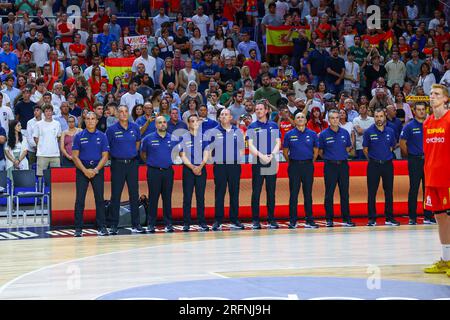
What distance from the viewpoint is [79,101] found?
792 inches

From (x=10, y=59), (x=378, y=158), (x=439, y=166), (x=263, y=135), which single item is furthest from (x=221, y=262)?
(x=10, y=59)

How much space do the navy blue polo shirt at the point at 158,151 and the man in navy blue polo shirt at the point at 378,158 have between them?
3967 mm

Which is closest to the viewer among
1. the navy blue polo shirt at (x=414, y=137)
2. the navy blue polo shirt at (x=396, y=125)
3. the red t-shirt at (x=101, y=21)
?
the navy blue polo shirt at (x=414, y=137)

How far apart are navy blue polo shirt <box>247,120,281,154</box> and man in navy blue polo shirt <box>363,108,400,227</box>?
1.91m

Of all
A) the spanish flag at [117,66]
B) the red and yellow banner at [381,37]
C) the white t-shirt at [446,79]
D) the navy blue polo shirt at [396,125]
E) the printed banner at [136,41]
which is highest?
the red and yellow banner at [381,37]

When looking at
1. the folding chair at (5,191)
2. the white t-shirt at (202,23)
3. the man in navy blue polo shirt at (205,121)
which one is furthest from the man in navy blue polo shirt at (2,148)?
the white t-shirt at (202,23)

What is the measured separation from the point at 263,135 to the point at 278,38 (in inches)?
335

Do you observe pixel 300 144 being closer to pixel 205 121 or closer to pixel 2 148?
pixel 205 121

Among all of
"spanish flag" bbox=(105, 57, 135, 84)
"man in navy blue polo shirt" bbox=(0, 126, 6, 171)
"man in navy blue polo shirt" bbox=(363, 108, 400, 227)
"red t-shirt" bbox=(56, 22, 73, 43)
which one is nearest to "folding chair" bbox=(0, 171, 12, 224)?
"man in navy blue polo shirt" bbox=(0, 126, 6, 171)

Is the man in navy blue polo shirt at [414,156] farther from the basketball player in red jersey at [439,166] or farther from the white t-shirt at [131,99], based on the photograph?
the basketball player in red jersey at [439,166]

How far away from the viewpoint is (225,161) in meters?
16.6

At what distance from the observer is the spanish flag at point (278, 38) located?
2447cm

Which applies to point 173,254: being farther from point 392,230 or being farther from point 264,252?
point 392,230
